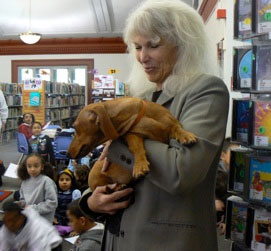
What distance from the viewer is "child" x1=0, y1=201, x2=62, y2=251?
7.16ft

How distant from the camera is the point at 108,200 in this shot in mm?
1173

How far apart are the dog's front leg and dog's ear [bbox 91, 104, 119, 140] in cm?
4

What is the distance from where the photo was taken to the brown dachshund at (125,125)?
3.43 feet

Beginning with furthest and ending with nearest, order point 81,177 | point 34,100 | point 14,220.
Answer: point 34,100 < point 81,177 < point 14,220

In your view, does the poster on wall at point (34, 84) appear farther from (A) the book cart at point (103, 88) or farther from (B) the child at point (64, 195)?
(B) the child at point (64, 195)

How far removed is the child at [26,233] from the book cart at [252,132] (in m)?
1.06

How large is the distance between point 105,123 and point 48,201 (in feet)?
8.90

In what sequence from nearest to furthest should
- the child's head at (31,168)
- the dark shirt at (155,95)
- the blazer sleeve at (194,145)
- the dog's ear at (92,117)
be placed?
1. the blazer sleeve at (194,145)
2. the dog's ear at (92,117)
3. the dark shirt at (155,95)
4. the child's head at (31,168)

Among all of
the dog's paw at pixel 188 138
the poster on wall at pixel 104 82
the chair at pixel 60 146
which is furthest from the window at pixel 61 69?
the dog's paw at pixel 188 138

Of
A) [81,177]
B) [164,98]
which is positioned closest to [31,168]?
[81,177]

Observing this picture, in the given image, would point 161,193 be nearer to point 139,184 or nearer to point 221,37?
point 139,184

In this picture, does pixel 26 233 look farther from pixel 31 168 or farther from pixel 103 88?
pixel 103 88

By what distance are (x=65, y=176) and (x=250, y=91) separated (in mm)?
Answer: 3253

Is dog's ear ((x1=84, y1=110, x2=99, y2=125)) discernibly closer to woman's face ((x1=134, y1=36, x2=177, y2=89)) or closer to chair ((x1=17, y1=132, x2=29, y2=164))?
woman's face ((x1=134, y1=36, x2=177, y2=89))
